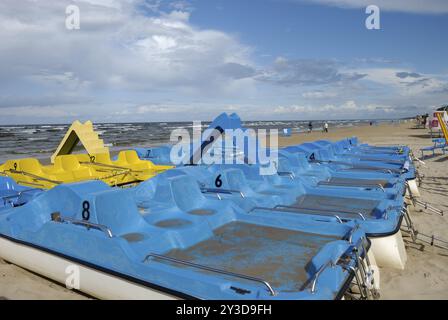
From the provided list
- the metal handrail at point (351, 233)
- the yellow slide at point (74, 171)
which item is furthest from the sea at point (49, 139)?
the metal handrail at point (351, 233)

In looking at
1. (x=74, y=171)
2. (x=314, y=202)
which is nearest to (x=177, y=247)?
(x=314, y=202)

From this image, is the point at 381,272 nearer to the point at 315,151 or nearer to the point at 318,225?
the point at 318,225

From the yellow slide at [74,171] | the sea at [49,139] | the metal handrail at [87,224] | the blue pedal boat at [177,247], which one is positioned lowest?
the blue pedal boat at [177,247]

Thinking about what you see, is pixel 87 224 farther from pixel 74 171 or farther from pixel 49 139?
pixel 49 139

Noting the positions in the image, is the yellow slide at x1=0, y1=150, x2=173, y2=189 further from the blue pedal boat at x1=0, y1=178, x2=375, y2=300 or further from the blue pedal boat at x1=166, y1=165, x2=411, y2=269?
the blue pedal boat at x1=0, y1=178, x2=375, y2=300

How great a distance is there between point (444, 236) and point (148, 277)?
5595 millimetres

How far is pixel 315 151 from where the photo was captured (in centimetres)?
1251

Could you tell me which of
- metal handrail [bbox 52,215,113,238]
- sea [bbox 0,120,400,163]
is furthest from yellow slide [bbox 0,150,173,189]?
sea [bbox 0,120,400,163]

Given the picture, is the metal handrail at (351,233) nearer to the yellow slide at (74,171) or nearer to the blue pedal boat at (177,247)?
the blue pedal boat at (177,247)

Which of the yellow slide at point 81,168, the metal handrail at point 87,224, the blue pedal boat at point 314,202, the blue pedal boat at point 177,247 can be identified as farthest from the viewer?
the yellow slide at point 81,168

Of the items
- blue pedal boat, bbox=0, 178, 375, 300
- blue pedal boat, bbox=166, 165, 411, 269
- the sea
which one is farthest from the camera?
the sea

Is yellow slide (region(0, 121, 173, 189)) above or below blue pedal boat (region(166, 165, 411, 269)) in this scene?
above

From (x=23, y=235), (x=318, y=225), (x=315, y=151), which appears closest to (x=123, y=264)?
(x=23, y=235)

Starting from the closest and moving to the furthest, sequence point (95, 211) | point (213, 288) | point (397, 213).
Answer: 1. point (213, 288)
2. point (95, 211)
3. point (397, 213)
